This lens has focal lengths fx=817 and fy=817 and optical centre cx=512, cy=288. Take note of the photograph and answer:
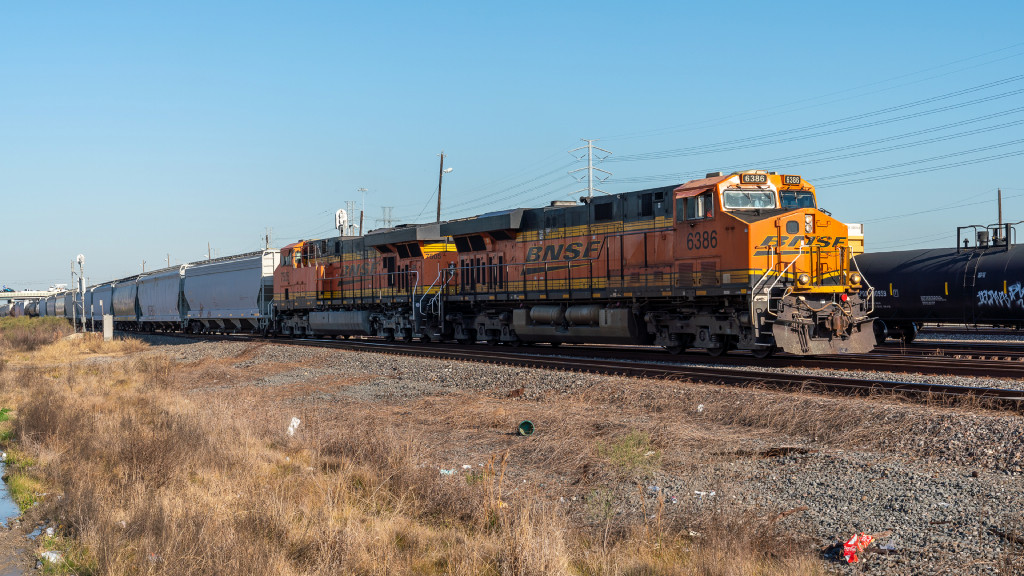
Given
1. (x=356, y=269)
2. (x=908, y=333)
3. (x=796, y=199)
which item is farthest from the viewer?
(x=356, y=269)

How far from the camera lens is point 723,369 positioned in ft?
47.7

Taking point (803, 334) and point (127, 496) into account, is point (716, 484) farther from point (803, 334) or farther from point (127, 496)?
point (803, 334)

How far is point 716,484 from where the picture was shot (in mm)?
7008

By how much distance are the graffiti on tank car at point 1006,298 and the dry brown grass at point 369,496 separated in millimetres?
14163

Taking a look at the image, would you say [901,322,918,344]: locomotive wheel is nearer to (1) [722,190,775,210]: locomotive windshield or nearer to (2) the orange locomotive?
(2) the orange locomotive

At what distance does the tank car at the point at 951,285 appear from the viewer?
21.0 metres

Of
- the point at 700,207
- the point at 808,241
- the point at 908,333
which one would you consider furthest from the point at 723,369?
the point at 908,333

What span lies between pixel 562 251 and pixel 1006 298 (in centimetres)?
1144

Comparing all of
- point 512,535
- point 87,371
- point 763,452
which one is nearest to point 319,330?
point 87,371

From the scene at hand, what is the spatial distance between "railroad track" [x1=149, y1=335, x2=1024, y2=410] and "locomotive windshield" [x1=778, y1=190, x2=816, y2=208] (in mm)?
3141

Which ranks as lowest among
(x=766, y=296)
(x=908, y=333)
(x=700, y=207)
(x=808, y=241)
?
(x=908, y=333)

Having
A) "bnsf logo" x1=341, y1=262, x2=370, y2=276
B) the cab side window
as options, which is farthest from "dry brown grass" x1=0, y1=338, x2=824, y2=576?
"bnsf logo" x1=341, y1=262, x2=370, y2=276

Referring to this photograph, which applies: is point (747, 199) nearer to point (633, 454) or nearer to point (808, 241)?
point (808, 241)

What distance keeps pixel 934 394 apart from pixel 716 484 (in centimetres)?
494
